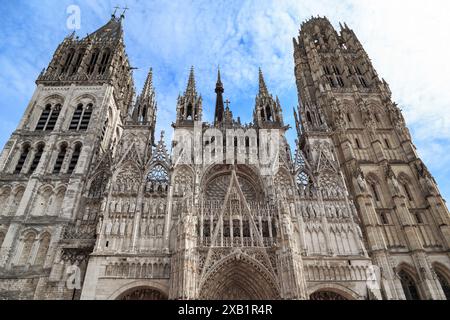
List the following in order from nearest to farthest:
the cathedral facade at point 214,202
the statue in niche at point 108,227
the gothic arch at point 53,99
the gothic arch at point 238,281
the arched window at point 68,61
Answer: the gothic arch at point 238,281 < the cathedral facade at point 214,202 < the statue in niche at point 108,227 < the gothic arch at point 53,99 < the arched window at point 68,61

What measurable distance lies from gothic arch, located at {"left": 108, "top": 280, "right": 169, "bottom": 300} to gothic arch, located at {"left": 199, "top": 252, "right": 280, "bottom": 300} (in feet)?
7.63

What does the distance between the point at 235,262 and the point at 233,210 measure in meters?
3.59

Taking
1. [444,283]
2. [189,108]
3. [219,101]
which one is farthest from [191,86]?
[444,283]

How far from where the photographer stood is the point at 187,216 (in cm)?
1878

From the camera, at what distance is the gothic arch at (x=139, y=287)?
17875mm

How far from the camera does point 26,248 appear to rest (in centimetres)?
2067

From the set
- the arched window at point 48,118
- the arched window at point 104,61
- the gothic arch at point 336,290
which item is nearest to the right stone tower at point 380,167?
the gothic arch at point 336,290

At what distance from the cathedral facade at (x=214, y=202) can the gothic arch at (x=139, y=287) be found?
3.2 inches

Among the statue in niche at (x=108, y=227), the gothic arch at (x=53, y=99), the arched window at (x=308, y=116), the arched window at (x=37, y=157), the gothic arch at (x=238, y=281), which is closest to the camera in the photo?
the gothic arch at (x=238, y=281)

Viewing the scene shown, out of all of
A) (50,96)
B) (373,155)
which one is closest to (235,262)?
(373,155)

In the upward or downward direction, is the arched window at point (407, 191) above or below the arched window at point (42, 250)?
above

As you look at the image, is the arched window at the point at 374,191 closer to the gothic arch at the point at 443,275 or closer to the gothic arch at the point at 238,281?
the gothic arch at the point at 443,275

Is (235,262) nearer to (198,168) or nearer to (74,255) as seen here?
(198,168)

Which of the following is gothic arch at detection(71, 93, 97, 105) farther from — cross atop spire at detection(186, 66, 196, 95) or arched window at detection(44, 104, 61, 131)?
cross atop spire at detection(186, 66, 196, 95)
